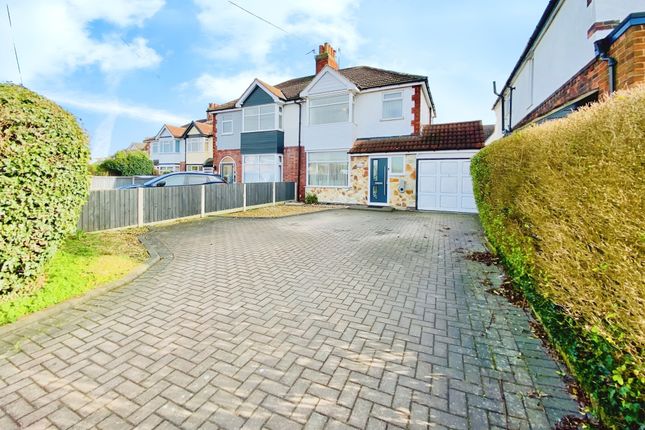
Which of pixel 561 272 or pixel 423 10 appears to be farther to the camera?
pixel 423 10

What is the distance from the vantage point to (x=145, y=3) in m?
7.99

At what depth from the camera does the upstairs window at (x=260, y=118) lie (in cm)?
1897

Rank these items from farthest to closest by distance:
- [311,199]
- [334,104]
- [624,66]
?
1. [311,199]
2. [334,104]
3. [624,66]

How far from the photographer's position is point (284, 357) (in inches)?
113

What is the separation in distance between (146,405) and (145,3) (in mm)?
9381

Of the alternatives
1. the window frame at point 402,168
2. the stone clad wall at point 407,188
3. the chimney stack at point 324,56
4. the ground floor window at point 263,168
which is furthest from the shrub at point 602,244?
the chimney stack at point 324,56

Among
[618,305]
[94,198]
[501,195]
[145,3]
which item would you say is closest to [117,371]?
[618,305]

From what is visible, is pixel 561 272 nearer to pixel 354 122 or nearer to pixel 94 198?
pixel 94 198

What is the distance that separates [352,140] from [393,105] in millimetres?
2640

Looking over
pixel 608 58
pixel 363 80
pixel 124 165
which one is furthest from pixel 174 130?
pixel 608 58

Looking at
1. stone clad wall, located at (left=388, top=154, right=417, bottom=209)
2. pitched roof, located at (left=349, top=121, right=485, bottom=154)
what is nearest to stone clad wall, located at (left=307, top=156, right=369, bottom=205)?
pitched roof, located at (left=349, top=121, right=485, bottom=154)

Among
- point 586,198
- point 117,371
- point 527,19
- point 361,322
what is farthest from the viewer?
point 527,19

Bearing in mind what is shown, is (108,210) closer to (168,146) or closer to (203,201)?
(203,201)

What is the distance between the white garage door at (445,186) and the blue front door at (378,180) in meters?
1.68
